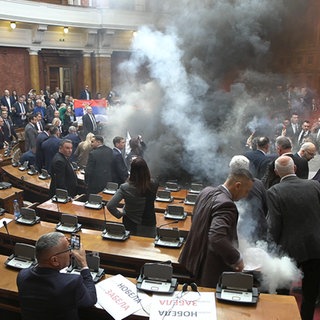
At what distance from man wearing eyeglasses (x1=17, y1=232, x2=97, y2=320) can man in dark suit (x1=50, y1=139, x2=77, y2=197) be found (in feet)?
11.7

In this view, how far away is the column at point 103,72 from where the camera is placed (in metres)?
18.7

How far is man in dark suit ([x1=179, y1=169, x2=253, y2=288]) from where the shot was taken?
117 inches

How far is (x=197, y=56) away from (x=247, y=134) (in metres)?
2.86

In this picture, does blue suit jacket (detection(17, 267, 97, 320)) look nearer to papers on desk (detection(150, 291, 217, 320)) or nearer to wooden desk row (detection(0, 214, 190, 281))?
papers on desk (detection(150, 291, 217, 320))

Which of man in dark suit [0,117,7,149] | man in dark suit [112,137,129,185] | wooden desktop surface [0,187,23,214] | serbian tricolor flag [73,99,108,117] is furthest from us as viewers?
serbian tricolor flag [73,99,108,117]

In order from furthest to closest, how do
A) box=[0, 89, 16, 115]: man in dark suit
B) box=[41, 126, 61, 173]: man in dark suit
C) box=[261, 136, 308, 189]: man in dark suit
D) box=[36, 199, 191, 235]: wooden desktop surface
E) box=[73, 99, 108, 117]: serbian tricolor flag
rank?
box=[0, 89, 16, 115]: man in dark suit
box=[73, 99, 108, 117]: serbian tricolor flag
box=[41, 126, 61, 173]: man in dark suit
box=[36, 199, 191, 235]: wooden desktop surface
box=[261, 136, 308, 189]: man in dark suit

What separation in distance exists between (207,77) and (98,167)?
6898 millimetres

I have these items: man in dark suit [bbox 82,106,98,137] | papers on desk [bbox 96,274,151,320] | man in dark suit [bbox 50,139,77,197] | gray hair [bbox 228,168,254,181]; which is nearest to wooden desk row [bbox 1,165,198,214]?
man in dark suit [bbox 50,139,77,197]

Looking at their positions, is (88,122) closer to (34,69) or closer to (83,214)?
(34,69)

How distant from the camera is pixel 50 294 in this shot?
2676mm

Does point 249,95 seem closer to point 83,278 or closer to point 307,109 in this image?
point 307,109

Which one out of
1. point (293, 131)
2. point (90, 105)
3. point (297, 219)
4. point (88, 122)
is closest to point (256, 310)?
point (297, 219)

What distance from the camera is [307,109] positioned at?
12.8 metres

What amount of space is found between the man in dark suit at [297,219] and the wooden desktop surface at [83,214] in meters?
1.61
